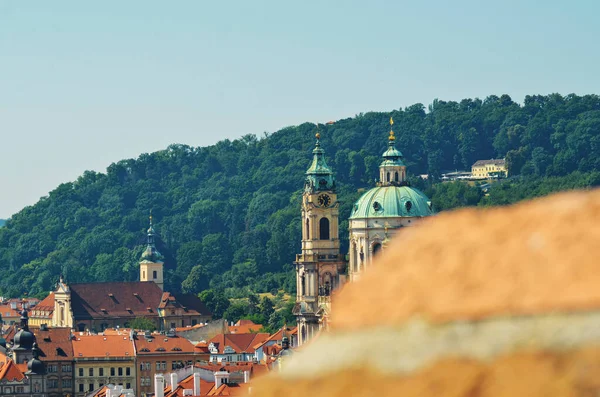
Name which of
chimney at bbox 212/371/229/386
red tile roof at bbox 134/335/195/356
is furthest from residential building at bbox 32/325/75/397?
chimney at bbox 212/371/229/386

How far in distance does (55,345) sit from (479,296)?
110 metres

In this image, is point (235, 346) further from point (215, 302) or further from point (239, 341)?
point (215, 302)

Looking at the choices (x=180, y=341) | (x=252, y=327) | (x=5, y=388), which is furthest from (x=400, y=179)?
(x=252, y=327)

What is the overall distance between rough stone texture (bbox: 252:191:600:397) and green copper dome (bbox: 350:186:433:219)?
97.9 m

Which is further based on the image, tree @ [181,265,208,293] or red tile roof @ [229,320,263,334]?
tree @ [181,265,208,293]

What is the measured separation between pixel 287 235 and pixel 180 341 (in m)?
81.2

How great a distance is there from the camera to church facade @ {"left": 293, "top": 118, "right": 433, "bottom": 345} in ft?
330

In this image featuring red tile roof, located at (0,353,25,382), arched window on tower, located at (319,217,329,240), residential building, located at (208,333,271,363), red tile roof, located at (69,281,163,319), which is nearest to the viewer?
red tile roof, located at (0,353,25,382)

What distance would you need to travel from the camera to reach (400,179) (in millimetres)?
104500

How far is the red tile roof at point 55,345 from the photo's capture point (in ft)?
356

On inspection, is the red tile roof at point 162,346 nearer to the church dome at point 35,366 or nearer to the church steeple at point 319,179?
the church dome at point 35,366

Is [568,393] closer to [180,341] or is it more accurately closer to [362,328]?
[362,328]

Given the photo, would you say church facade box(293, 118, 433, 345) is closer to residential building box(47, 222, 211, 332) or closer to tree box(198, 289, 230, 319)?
residential building box(47, 222, 211, 332)

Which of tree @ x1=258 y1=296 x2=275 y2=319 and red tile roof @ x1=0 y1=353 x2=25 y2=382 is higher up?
tree @ x1=258 y1=296 x2=275 y2=319
